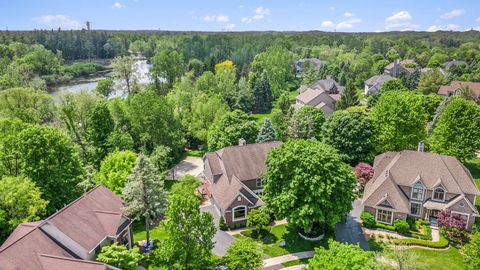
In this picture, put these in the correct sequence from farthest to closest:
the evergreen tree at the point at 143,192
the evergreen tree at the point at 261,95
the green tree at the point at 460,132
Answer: the evergreen tree at the point at 261,95, the green tree at the point at 460,132, the evergreen tree at the point at 143,192

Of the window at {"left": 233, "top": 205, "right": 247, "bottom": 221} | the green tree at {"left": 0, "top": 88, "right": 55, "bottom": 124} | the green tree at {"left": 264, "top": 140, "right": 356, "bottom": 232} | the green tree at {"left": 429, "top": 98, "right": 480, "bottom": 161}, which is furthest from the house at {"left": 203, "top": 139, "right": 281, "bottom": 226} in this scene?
the green tree at {"left": 0, "top": 88, "right": 55, "bottom": 124}

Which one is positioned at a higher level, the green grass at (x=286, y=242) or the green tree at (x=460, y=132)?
the green tree at (x=460, y=132)

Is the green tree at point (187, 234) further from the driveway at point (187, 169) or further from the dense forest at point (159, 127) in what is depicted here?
the driveway at point (187, 169)

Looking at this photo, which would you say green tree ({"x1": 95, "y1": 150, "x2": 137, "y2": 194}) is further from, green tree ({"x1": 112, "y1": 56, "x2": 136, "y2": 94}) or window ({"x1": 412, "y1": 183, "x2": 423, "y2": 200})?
green tree ({"x1": 112, "y1": 56, "x2": 136, "y2": 94})

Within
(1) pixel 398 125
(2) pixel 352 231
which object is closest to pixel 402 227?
(2) pixel 352 231

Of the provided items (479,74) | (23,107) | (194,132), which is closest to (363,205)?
(194,132)

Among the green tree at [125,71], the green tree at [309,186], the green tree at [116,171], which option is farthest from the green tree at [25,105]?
the green tree at [309,186]

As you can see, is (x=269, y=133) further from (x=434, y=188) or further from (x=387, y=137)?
(x=434, y=188)
